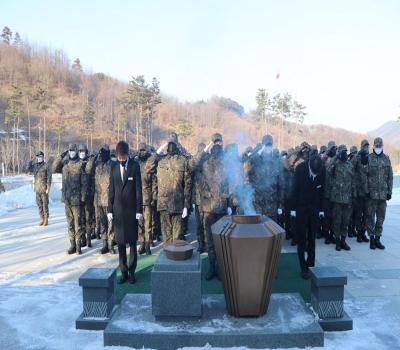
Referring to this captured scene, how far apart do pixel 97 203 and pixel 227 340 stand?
14.8ft

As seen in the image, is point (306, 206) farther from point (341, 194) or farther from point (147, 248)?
point (147, 248)

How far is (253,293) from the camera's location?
13.4ft

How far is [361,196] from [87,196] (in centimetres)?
567

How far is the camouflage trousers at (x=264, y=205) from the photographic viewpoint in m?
6.59

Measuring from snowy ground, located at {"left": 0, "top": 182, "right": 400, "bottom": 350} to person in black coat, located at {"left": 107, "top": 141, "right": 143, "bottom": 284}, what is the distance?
2.74 feet

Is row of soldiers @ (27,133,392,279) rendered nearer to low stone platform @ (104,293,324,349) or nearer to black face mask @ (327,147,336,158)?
black face mask @ (327,147,336,158)

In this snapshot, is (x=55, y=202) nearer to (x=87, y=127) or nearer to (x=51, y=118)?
(x=87, y=127)

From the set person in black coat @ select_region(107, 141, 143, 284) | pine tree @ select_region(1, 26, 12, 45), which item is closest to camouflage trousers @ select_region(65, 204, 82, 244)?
person in black coat @ select_region(107, 141, 143, 284)

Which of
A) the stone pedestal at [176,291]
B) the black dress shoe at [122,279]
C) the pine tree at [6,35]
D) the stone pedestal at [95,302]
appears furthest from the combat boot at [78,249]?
the pine tree at [6,35]

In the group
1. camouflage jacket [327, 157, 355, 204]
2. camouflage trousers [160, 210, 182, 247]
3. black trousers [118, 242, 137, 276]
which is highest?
camouflage jacket [327, 157, 355, 204]

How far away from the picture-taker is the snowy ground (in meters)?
3.97

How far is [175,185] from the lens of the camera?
6.59 meters

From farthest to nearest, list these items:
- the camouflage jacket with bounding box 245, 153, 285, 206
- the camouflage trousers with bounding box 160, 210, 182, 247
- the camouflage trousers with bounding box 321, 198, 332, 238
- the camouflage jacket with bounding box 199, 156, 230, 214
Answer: the camouflage trousers with bounding box 321, 198, 332, 238, the camouflage trousers with bounding box 160, 210, 182, 247, the camouflage jacket with bounding box 245, 153, 285, 206, the camouflage jacket with bounding box 199, 156, 230, 214

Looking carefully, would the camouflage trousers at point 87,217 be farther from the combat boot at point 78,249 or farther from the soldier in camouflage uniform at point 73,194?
the combat boot at point 78,249
